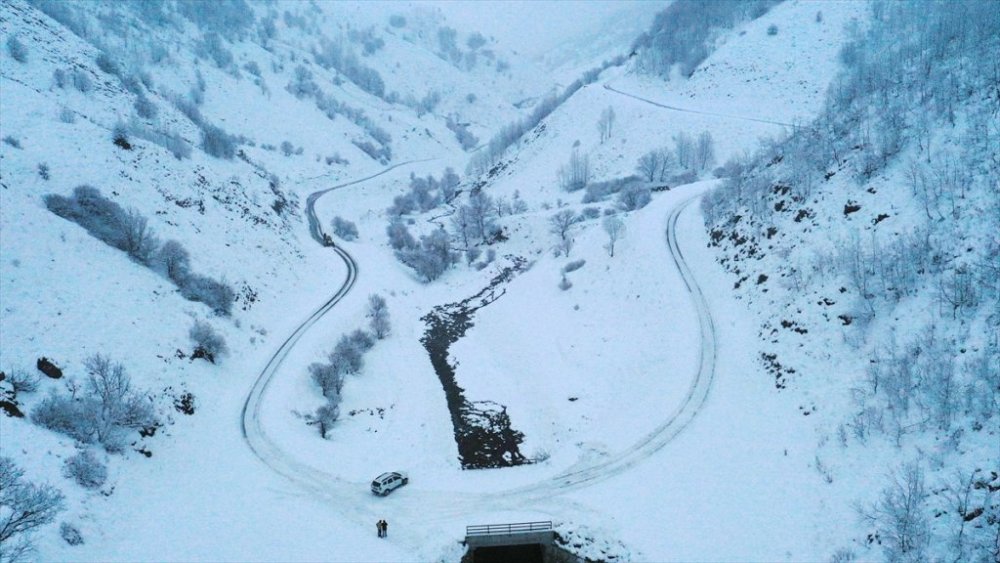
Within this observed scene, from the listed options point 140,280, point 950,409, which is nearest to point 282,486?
point 140,280

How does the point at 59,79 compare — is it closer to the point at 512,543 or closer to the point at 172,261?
the point at 172,261

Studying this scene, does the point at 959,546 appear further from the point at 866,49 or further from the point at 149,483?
the point at 866,49

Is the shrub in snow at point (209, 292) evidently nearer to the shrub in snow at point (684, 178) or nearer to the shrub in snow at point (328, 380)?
the shrub in snow at point (328, 380)

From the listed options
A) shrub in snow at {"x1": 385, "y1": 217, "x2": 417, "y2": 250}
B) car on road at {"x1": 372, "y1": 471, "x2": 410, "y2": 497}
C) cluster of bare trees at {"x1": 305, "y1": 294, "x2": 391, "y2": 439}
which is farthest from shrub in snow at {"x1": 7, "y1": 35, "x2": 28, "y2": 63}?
car on road at {"x1": 372, "y1": 471, "x2": 410, "y2": 497}

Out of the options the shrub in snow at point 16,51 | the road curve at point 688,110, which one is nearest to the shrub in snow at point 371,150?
the road curve at point 688,110

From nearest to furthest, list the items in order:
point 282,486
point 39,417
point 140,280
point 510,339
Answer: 1. point 39,417
2. point 282,486
3. point 140,280
4. point 510,339

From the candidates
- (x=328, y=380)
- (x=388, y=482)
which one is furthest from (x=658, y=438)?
(x=328, y=380)

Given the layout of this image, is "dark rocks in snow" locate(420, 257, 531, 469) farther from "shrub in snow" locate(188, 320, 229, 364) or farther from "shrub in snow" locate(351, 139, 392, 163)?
"shrub in snow" locate(351, 139, 392, 163)
